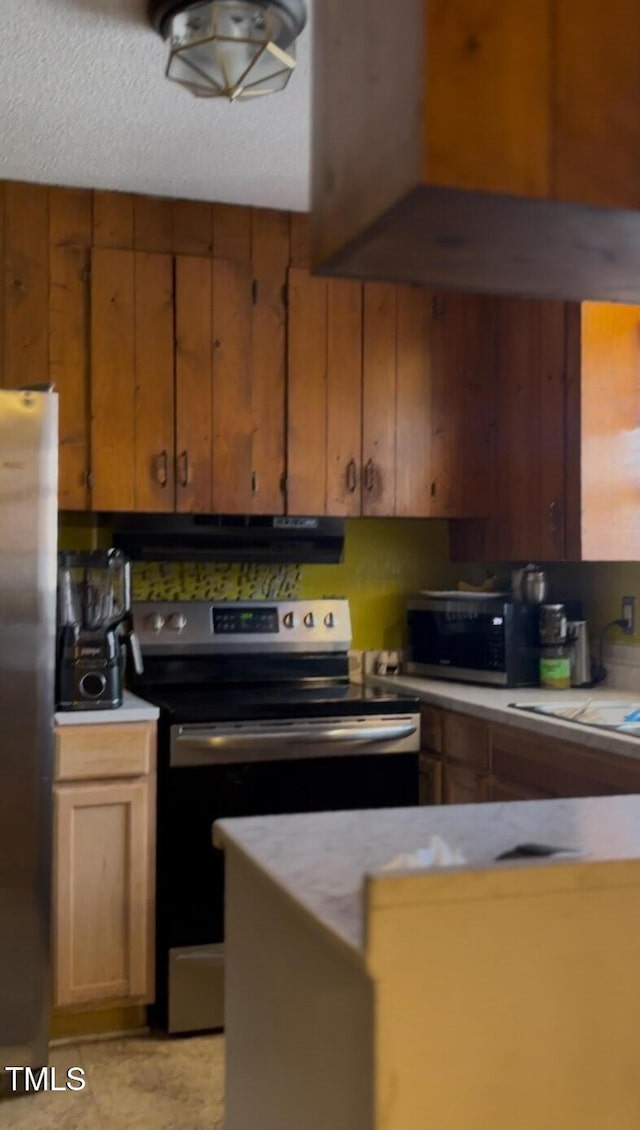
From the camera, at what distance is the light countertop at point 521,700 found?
2.52m

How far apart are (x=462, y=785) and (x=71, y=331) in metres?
1.77

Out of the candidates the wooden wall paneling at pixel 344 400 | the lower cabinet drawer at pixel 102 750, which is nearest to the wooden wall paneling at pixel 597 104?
the lower cabinet drawer at pixel 102 750

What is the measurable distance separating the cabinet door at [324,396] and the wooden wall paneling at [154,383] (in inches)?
15.4

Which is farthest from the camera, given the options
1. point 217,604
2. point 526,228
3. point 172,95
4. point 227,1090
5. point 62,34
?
point 217,604

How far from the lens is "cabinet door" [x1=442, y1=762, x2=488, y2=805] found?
305 centimetres

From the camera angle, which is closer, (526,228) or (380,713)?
(526,228)

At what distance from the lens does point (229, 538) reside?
11.4 ft

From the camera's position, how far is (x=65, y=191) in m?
3.22

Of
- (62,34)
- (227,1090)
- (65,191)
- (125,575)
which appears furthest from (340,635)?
(227,1090)

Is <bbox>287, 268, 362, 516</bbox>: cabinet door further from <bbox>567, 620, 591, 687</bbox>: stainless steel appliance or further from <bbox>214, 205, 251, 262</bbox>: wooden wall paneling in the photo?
<bbox>567, 620, 591, 687</bbox>: stainless steel appliance

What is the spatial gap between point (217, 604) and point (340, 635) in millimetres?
442

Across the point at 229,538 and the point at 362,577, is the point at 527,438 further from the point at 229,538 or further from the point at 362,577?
the point at 229,538

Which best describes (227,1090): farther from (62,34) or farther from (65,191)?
(65,191)

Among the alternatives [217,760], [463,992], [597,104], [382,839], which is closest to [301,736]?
[217,760]
